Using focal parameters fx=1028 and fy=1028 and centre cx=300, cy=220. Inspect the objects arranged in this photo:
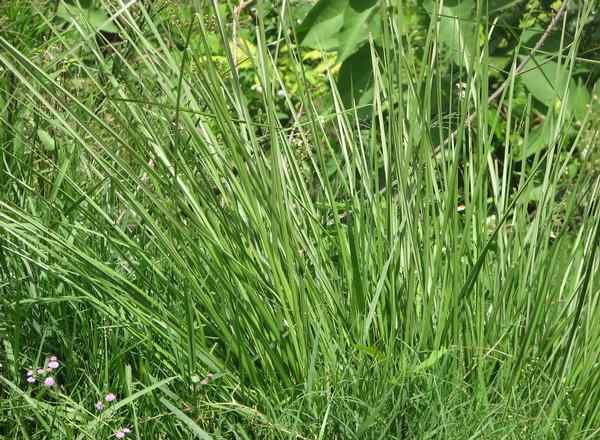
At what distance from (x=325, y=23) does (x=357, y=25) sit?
0.18m

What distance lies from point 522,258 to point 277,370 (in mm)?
537

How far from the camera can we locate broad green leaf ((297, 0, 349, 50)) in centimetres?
311

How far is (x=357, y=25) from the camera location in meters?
2.97

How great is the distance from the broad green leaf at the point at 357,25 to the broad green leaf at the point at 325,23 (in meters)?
0.10

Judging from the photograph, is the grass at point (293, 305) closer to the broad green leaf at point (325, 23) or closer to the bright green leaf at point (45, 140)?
the bright green leaf at point (45, 140)

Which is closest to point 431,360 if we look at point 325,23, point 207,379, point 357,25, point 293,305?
point 293,305

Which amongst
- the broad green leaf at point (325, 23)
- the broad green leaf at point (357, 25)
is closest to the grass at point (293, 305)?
the broad green leaf at point (357, 25)

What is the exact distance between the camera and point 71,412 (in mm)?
1924

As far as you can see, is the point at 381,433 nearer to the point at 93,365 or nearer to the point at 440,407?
the point at 440,407

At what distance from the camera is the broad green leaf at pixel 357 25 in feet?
9.71

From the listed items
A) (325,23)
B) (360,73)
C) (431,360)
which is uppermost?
(325,23)

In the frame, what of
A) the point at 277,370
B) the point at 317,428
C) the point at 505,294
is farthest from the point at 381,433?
the point at 505,294

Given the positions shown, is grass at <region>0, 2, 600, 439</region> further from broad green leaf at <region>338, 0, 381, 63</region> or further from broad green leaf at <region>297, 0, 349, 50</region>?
broad green leaf at <region>297, 0, 349, 50</region>

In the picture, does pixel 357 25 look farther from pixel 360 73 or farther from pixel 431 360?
pixel 431 360
